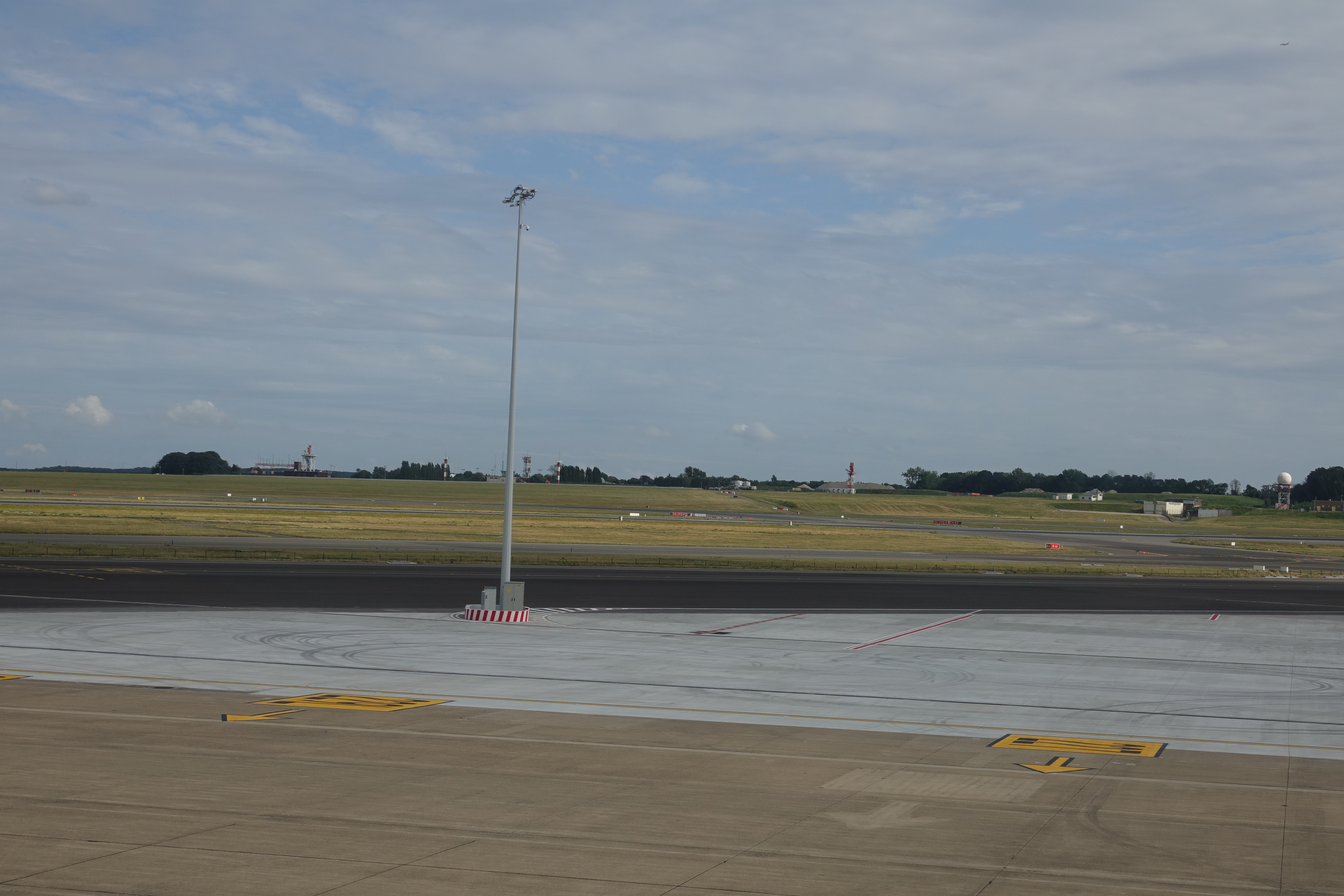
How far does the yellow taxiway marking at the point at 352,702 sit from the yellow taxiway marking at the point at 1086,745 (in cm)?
968

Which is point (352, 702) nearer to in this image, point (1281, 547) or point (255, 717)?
point (255, 717)

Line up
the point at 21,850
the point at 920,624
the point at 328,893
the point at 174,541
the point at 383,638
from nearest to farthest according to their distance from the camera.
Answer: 1. the point at 328,893
2. the point at 21,850
3. the point at 383,638
4. the point at 920,624
5. the point at 174,541

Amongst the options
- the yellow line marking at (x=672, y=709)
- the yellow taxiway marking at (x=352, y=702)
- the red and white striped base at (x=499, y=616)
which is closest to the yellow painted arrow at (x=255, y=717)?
the yellow taxiway marking at (x=352, y=702)

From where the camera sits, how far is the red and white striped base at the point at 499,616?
106 ft

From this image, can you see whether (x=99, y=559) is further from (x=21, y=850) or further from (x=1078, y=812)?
(x=1078, y=812)

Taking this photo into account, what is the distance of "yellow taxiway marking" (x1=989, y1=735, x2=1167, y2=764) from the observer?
53.3 ft

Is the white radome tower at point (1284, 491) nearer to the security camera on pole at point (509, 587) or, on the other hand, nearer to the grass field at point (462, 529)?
the grass field at point (462, 529)

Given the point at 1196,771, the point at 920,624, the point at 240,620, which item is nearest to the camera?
the point at 1196,771

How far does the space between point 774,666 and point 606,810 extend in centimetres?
1309

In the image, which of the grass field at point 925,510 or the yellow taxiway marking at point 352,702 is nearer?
the yellow taxiway marking at point 352,702

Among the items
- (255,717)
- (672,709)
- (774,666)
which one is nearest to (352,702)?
(255,717)

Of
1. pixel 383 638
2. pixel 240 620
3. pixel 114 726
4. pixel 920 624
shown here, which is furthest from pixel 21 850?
pixel 920 624

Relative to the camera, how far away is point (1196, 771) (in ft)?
48.6

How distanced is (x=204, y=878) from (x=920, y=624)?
27.7 metres
